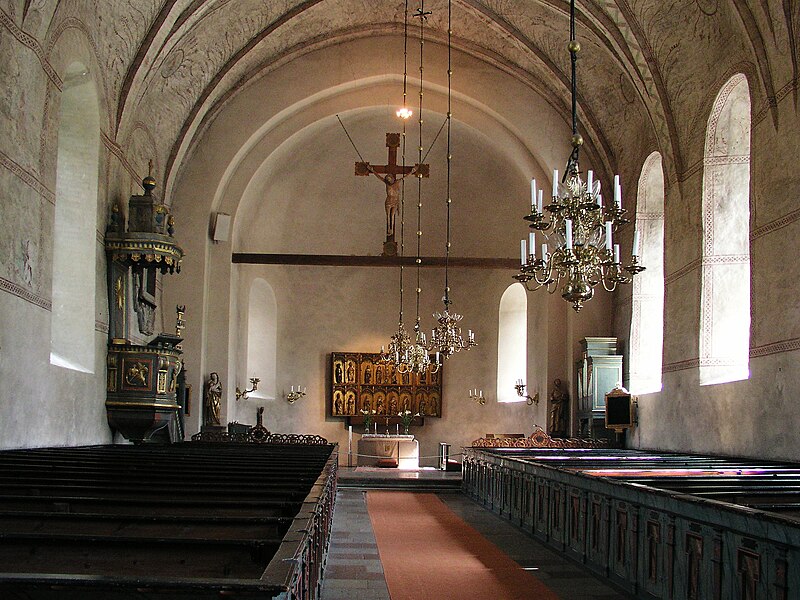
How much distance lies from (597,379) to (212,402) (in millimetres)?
7556

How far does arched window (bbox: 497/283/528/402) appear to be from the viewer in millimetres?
22891

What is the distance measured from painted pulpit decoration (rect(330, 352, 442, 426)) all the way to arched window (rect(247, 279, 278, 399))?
1585mm

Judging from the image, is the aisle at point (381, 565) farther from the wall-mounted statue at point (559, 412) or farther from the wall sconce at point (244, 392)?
the wall sconce at point (244, 392)

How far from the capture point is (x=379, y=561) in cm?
→ 799

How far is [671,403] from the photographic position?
14.8 m

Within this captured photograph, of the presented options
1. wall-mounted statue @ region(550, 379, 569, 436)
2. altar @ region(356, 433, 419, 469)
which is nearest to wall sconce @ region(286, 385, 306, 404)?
altar @ region(356, 433, 419, 469)

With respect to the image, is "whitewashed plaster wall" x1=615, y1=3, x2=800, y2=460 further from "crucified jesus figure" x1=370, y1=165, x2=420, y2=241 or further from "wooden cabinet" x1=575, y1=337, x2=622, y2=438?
"crucified jesus figure" x1=370, y1=165, x2=420, y2=241

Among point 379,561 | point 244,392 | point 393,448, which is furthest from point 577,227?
point 393,448

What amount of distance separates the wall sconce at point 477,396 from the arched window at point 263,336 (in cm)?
508

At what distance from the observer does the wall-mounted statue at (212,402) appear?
17.8 m

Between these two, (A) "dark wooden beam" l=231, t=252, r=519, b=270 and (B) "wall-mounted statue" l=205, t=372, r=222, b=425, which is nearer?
(B) "wall-mounted statue" l=205, t=372, r=222, b=425

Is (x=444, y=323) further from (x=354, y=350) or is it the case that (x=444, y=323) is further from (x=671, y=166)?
(x=354, y=350)

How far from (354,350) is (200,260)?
6.40 metres

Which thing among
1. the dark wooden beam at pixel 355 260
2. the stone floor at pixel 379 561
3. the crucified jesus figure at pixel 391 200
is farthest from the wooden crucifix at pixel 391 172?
the stone floor at pixel 379 561
